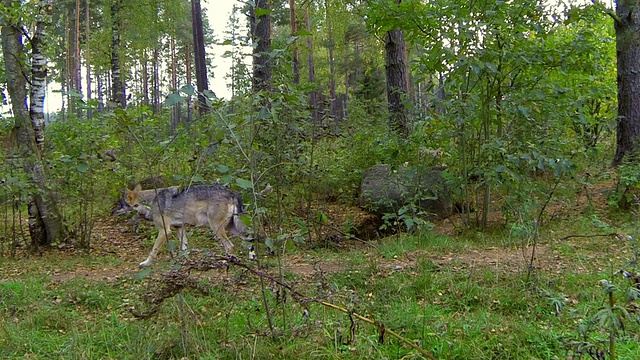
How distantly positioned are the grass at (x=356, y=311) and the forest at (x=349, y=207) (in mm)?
29

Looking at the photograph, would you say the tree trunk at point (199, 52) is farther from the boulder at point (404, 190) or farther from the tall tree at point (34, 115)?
the boulder at point (404, 190)

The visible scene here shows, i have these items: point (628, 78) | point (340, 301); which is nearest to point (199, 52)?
point (628, 78)

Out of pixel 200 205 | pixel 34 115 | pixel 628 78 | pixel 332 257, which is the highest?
pixel 628 78

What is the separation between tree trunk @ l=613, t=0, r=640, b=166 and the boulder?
354 centimetres

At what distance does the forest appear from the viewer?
12.5ft

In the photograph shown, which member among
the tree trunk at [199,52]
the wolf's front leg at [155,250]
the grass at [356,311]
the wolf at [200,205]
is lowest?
the grass at [356,311]

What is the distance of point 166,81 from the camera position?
172 feet

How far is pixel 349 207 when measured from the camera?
404 inches

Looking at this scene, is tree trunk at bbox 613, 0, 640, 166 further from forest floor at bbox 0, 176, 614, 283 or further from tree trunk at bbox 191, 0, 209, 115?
tree trunk at bbox 191, 0, 209, 115

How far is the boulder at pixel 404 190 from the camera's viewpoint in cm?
834

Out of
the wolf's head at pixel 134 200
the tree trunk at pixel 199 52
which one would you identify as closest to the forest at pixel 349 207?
the wolf's head at pixel 134 200

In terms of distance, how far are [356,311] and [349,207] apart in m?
6.29

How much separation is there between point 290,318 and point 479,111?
15.2ft

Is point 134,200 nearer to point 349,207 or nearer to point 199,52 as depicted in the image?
point 349,207
